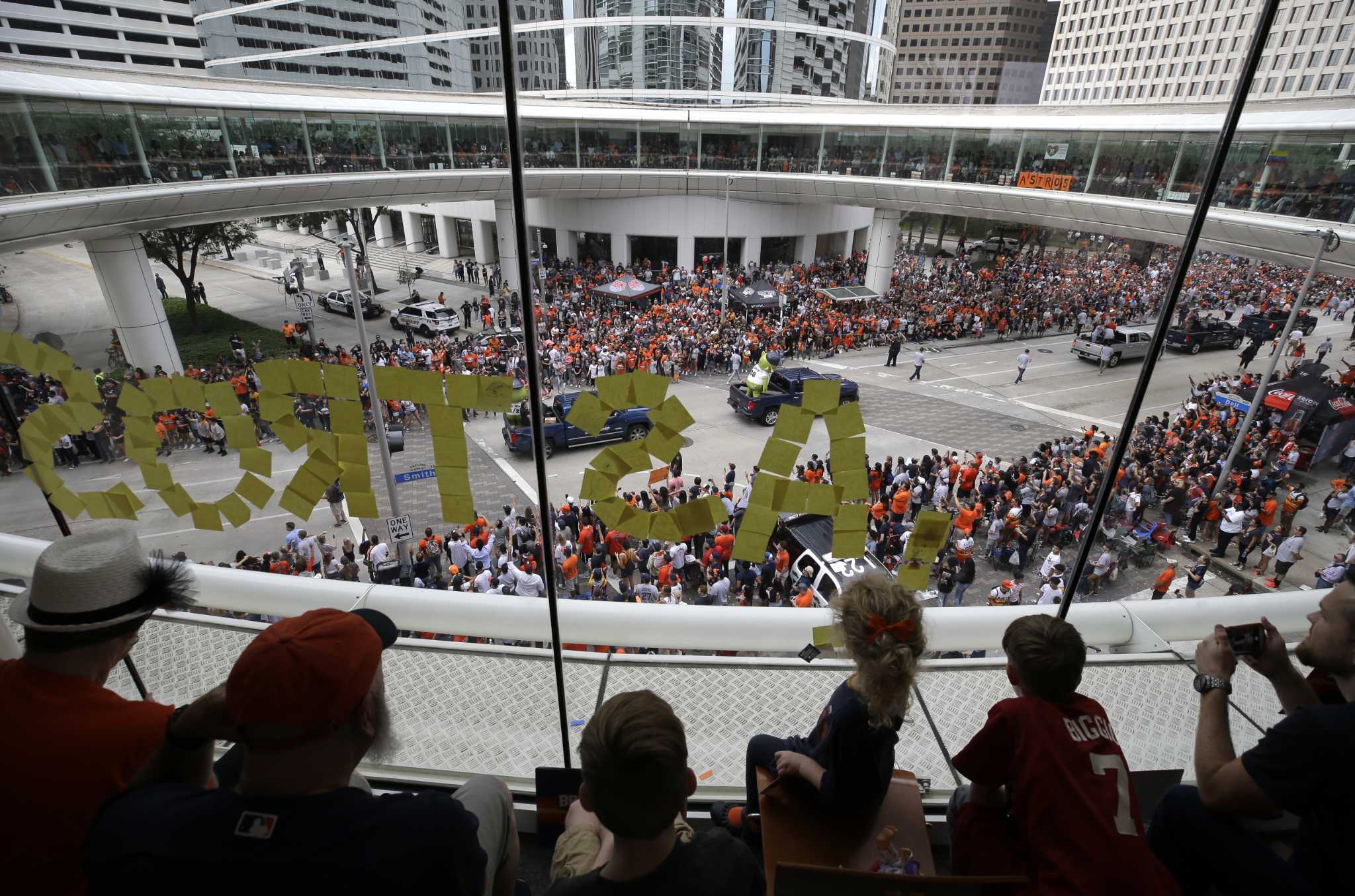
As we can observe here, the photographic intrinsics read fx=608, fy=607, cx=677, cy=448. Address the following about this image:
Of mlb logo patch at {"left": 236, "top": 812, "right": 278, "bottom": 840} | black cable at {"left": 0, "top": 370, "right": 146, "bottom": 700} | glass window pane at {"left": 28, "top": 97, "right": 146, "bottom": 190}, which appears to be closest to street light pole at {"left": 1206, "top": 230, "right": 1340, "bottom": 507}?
mlb logo patch at {"left": 236, "top": 812, "right": 278, "bottom": 840}

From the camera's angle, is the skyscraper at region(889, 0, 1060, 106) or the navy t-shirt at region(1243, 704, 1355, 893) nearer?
the navy t-shirt at region(1243, 704, 1355, 893)

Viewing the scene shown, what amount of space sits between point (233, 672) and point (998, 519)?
9286 millimetres

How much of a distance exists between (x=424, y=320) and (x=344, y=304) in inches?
98.9

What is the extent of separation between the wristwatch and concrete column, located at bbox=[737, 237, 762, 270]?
2539 cm

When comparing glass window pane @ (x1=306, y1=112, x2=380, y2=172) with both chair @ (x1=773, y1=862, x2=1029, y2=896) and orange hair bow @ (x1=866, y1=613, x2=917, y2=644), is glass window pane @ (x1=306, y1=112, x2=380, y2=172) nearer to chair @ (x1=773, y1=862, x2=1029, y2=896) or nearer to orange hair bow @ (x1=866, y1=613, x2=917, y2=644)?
orange hair bow @ (x1=866, y1=613, x2=917, y2=644)

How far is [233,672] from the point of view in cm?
94

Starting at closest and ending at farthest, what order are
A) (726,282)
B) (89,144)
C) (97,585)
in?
(97,585)
(89,144)
(726,282)

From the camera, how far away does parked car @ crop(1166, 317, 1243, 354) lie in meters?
17.1

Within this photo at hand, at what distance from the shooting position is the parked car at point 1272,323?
1571cm

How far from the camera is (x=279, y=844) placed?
0.91 metres

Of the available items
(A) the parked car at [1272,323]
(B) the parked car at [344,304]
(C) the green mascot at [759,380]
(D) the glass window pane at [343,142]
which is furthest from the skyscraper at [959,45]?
(D) the glass window pane at [343,142]

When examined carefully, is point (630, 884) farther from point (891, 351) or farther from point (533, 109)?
point (533, 109)

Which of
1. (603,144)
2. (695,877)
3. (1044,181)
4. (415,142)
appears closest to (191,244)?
(415,142)

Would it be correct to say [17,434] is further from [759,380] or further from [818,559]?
[759,380]
